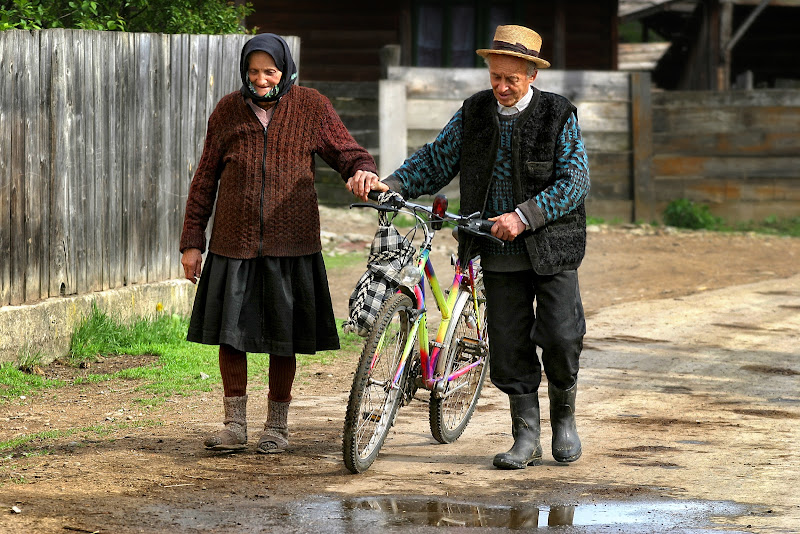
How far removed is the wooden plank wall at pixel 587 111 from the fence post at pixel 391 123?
0.02 m

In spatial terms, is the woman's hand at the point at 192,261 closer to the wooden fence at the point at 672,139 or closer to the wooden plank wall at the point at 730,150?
the wooden fence at the point at 672,139

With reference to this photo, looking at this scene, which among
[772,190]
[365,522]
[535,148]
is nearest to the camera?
[365,522]

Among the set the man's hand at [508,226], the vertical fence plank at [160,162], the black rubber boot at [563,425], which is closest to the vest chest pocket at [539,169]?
the man's hand at [508,226]

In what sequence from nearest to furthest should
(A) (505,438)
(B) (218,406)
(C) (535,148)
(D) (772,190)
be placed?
(C) (535,148) → (A) (505,438) → (B) (218,406) → (D) (772,190)

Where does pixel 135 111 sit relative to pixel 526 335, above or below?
above

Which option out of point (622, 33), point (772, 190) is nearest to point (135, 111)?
point (772, 190)

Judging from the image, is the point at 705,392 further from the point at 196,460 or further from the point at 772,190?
the point at 772,190

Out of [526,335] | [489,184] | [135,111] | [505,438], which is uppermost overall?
[135,111]

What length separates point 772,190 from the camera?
1374cm

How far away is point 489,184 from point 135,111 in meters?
3.55

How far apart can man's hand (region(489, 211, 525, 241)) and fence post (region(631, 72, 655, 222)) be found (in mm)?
9176

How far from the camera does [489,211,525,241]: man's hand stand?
4715 millimetres

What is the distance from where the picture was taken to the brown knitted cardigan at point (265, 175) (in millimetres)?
4996

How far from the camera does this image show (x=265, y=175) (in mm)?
5012
